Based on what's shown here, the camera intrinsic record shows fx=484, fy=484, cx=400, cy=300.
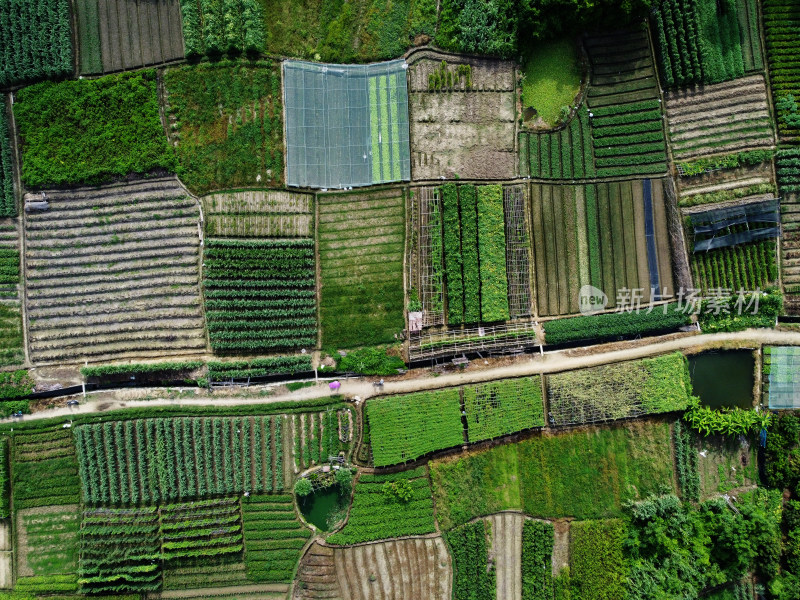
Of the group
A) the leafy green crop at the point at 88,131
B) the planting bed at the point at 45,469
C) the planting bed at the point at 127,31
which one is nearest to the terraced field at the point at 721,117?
the planting bed at the point at 127,31

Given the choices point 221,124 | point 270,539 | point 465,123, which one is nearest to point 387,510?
point 270,539

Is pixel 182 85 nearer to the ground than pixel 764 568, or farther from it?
farther from it

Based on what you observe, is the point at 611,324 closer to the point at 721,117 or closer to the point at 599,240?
the point at 599,240

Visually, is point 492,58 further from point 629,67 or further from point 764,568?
point 764,568

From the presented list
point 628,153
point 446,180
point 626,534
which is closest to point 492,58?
point 446,180

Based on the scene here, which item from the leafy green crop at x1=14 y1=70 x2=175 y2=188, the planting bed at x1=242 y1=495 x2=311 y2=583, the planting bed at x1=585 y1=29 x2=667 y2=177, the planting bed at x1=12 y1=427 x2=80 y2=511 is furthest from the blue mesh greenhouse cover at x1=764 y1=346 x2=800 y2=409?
the planting bed at x1=12 y1=427 x2=80 y2=511

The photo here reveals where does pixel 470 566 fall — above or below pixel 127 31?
below

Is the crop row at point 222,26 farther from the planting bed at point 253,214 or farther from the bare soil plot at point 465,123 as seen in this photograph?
the bare soil plot at point 465,123
